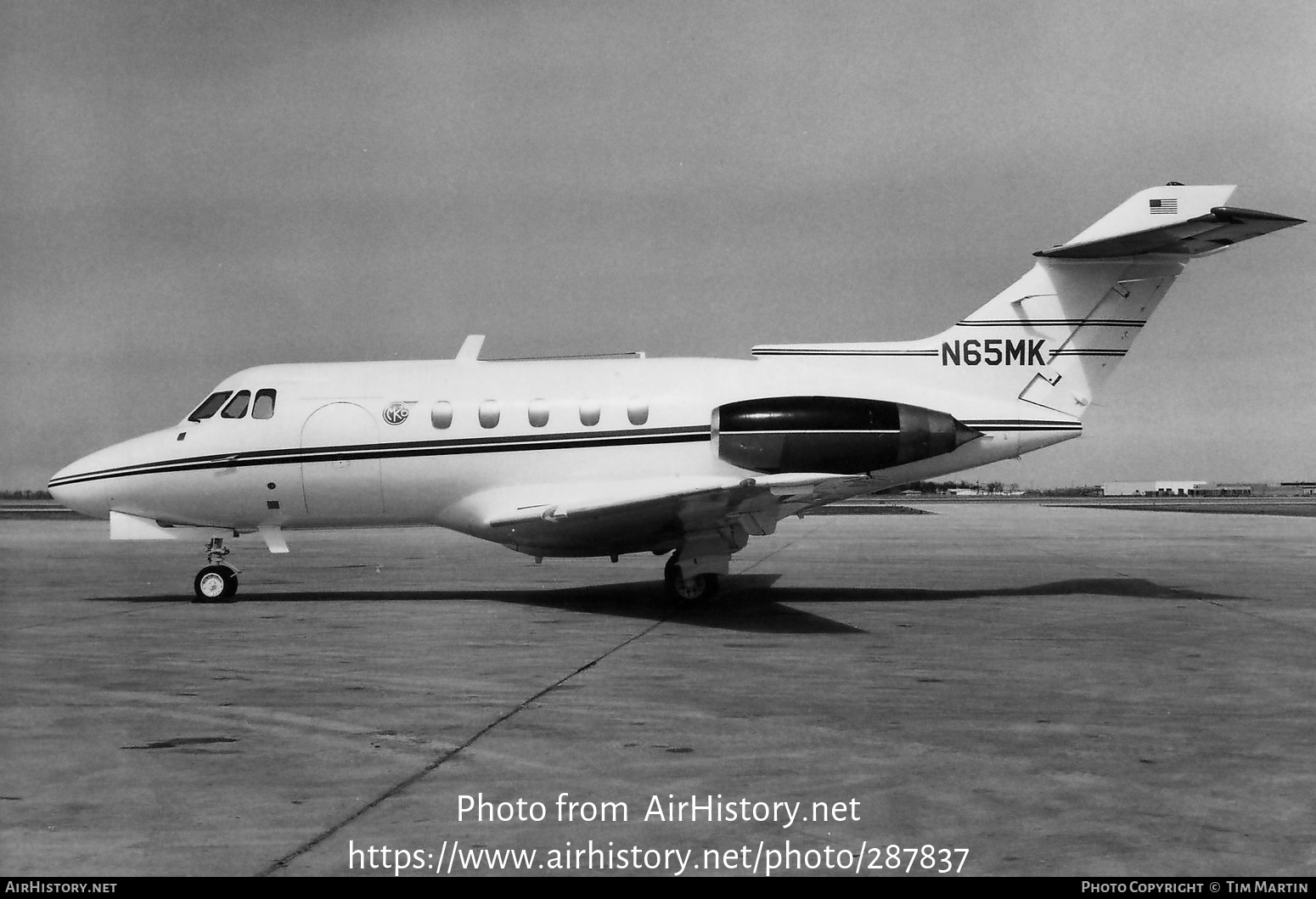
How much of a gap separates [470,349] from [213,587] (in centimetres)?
527

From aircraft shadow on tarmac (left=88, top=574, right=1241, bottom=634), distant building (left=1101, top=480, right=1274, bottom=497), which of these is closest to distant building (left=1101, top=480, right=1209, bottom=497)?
distant building (left=1101, top=480, right=1274, bottom=497)

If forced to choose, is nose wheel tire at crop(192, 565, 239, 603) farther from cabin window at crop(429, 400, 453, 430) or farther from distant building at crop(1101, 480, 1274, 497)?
distant building at crop(1101, 480, 1274, 497)

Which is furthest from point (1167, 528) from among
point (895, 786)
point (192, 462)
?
point (895, 786)

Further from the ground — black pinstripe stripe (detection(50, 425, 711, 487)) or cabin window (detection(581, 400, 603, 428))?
cabin window (detection(581, 400, 603, 428))

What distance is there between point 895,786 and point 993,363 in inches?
479

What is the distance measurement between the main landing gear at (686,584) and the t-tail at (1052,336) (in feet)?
12.4

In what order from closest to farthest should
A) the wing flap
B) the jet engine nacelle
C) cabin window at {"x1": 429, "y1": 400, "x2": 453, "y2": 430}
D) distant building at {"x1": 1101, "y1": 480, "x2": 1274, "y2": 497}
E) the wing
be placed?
the wing flap → the wing → the jet engine nacelle → cabin window at {"x1": 429, "y1": 400, "x2": 453, "y2": 430} → distant building at {"x1": 1101, "y1": 480, "x2": 1274, "y2": 497}

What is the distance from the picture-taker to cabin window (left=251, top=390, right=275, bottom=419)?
56.6ft

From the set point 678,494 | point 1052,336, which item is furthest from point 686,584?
point 1052,336

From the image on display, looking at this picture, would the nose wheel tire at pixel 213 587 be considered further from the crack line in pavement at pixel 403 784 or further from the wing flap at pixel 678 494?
the crack line in pavement at pixel 403 784

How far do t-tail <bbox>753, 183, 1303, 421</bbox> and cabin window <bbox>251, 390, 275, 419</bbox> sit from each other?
765 centimetres

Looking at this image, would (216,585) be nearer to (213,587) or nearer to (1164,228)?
(213,587)

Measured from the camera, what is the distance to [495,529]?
→ 1642 centimetres

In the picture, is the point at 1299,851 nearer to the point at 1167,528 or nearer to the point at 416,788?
the point at 416,788
